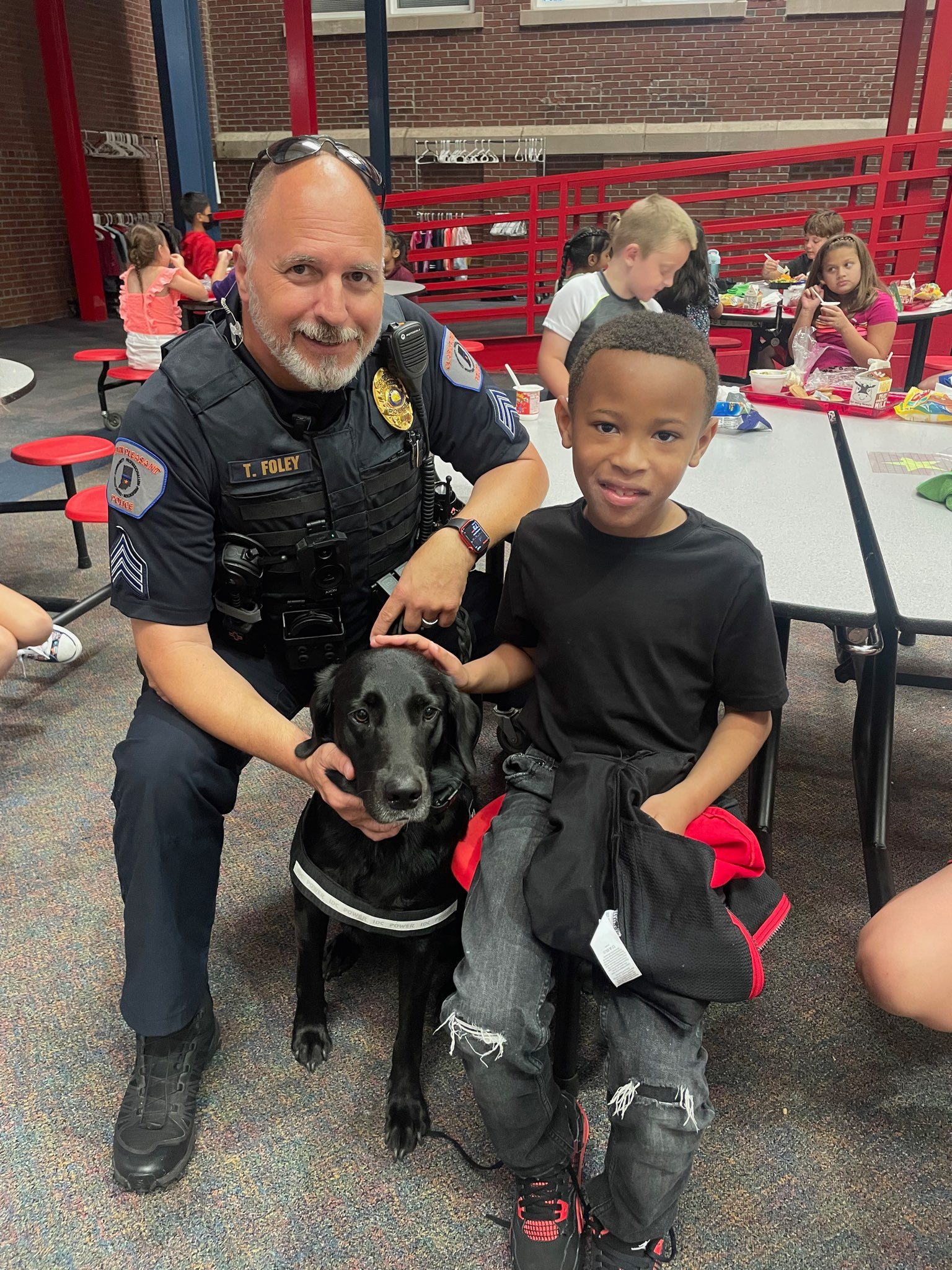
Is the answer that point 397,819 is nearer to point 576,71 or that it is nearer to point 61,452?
point 61,452

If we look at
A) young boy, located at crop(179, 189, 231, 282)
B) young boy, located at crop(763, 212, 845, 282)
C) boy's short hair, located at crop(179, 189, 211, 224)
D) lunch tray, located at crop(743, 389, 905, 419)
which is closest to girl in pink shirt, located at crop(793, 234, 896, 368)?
lunch tray, located at crop(743, 389, 905, 419)

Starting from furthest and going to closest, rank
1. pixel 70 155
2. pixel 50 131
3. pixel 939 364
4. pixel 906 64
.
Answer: pixel 50 131 < pixel 70 155 < pixel 906 64 < pixel 939 364

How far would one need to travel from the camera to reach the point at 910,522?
1.64m

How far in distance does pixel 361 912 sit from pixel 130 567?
65 centimetres

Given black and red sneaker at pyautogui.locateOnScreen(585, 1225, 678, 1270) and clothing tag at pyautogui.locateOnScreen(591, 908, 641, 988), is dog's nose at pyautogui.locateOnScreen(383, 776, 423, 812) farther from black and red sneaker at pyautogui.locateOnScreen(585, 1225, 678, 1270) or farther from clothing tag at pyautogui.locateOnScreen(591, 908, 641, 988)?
black and red sneaker at pyautogui.locateOnScreen(585, 1225, 678, 1270)

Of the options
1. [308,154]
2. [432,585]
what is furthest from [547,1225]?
[308,154]

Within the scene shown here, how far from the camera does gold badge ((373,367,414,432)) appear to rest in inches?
63.3

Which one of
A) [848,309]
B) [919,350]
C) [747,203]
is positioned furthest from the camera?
[747,203]

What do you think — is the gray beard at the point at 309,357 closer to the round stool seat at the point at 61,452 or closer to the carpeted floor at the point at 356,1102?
the carpeted floor at the point at 356,1102

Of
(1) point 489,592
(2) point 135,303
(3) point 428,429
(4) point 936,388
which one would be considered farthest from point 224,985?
(2) point 135,303

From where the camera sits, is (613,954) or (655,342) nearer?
(613,954)

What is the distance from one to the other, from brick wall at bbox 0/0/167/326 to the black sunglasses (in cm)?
981

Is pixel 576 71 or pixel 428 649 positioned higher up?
pixel 576 71

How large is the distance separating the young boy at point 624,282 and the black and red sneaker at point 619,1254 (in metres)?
2.11
